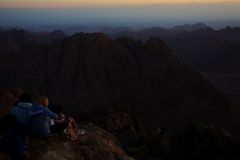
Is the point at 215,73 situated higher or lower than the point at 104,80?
lower

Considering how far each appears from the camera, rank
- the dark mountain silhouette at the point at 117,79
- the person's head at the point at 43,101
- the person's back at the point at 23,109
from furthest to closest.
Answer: the dark mountain silhouette at the point at 117,79
the person's head at the point at 43,101
the person's back at the point at 23,109

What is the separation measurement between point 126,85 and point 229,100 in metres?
16.8

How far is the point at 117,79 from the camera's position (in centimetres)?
8438

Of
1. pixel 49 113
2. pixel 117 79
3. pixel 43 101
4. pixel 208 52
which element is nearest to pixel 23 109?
pixel 49 113

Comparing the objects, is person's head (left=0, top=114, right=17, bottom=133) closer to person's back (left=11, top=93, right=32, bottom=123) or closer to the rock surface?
person's back (left=11, top=93, right=32, bottom=123)

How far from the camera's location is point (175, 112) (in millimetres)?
69312

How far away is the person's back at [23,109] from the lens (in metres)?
11.7

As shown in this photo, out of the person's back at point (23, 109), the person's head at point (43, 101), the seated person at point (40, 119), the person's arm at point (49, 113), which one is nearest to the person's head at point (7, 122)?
the person's back at point (23, 109)

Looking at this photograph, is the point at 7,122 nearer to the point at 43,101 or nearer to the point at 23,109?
the point at 23,109

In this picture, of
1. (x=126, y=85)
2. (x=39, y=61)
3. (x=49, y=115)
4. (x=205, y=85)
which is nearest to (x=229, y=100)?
(x=205, y=85)

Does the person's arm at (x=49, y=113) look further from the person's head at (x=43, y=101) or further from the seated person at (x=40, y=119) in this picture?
the person's head at (x=43, y=101)

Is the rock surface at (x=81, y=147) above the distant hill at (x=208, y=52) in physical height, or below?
above

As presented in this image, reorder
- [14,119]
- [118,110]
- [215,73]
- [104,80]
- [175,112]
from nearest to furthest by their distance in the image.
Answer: [14,119] → [118,110] → [175,112] → [104,80] → [215,73]

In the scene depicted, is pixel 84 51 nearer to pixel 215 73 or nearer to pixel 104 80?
pixel 104 80
